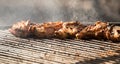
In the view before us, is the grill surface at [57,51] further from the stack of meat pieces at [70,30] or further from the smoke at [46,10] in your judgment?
the smoke at [46,10]

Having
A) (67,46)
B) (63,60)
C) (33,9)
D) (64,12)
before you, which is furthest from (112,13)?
(63,60)

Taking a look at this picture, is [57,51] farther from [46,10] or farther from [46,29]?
[46,10]

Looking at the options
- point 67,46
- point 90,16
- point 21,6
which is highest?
point 21,6

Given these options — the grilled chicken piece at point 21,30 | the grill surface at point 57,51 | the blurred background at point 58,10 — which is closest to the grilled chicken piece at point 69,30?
the grill surface at point 57,51

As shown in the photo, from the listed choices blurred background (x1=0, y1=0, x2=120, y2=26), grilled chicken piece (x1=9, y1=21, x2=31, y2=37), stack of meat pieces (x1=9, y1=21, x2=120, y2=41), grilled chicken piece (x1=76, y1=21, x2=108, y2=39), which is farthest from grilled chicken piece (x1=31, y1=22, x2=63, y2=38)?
blurred background (x1=0, y1=0, x2=120, y2=26)

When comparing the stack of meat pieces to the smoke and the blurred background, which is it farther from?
the smoke

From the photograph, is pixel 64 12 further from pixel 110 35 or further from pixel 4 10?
pixel 110 35

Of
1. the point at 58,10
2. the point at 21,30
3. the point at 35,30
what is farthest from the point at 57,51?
the point at 58,10
